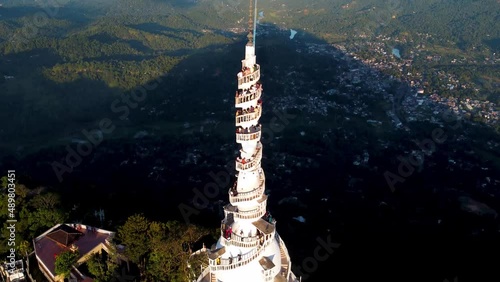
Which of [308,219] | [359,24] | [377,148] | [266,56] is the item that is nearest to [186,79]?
[266,56]

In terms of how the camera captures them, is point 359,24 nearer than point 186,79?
No

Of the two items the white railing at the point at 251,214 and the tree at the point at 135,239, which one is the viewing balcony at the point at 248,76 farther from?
the tree at the point at 135,239

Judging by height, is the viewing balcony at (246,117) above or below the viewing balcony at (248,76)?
below

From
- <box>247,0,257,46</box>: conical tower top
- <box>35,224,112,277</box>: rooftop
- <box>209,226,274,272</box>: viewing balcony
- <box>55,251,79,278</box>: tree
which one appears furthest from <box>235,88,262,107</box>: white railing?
<box>35,224,112,277</box>: rooftop

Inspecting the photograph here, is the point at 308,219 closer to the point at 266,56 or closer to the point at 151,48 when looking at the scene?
the point at 266,56

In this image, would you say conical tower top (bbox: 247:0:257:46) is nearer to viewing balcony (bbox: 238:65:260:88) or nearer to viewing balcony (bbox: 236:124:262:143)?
viewing balcony (bbox: 238:65:260:88)

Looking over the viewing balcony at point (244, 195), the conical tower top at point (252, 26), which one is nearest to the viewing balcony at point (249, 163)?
the viewing balcony at point (244, 195)

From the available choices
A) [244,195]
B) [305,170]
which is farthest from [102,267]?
[305,170]
